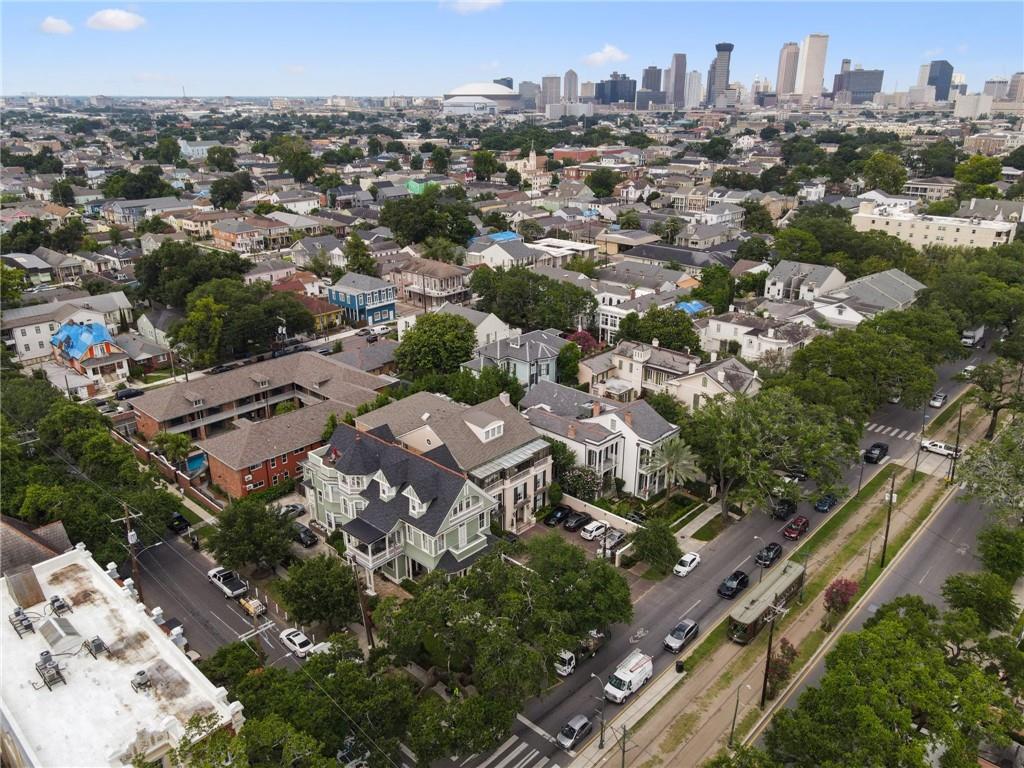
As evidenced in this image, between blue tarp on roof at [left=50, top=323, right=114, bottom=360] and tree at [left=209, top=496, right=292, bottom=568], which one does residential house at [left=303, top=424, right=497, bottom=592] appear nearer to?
tree at [left=209, top=496, right=292, bottom=568]

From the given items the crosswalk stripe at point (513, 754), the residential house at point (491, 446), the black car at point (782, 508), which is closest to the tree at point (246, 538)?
the residential house at point (491, 446)

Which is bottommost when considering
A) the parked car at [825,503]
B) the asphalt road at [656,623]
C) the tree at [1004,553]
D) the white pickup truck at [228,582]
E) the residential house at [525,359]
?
the asphalt road at [656,623]

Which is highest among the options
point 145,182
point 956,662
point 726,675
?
point 145,182

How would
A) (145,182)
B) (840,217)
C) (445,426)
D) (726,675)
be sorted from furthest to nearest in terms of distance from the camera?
(145,182) < (840,217) < (445,426) < (726,675)

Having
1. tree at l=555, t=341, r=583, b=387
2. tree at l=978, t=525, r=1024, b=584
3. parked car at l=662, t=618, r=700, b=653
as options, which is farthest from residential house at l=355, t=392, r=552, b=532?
tree at l=978, t=525, r=1024, b=584

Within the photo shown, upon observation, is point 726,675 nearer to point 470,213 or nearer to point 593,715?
point 593,715

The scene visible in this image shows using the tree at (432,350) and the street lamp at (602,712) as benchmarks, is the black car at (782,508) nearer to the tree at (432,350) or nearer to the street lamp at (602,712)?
the street lamp at (602,712)

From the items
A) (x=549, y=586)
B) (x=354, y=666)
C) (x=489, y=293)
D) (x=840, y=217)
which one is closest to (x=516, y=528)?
(x=549, y=586)
